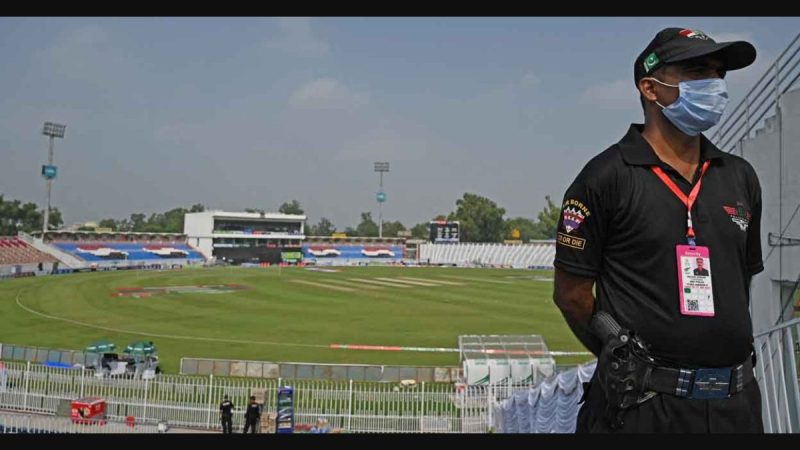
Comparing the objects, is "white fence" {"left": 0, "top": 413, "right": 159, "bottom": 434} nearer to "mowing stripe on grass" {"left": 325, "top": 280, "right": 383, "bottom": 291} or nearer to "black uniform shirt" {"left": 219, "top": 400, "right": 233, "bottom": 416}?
"black uniform shirt" {"left": 219, "top": 400, "right": 233, "bottom": 416}

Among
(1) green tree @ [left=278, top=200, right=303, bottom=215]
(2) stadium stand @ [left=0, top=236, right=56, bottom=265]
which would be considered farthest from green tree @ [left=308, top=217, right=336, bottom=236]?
(2) stadium stand @ [left=0, top=236, right=56, bottom=265]

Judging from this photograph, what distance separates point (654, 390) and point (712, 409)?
8.0 inches

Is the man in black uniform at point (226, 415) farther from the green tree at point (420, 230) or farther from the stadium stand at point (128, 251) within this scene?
the green tree at point (420, 230)

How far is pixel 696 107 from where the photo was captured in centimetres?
198

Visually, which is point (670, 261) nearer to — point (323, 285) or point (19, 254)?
point (323, 285)

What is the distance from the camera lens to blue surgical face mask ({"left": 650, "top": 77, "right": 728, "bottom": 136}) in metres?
1.97

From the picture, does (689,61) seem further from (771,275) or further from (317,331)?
(317,331)

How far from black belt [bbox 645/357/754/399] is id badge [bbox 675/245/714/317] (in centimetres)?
20

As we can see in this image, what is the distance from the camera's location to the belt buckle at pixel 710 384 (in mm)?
1817

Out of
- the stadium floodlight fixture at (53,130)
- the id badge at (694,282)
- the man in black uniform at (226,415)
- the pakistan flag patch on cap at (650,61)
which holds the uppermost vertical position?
the stadium floodlight fixture at (53,130)

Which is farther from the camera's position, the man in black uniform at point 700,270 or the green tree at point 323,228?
the green tree at point 323,228

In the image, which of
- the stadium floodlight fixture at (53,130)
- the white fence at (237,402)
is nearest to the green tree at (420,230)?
the stadium floodlight fixture at (53,130)

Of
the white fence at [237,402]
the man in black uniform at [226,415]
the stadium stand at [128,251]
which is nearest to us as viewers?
the man in black uniform at [226,415]

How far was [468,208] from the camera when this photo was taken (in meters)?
127
